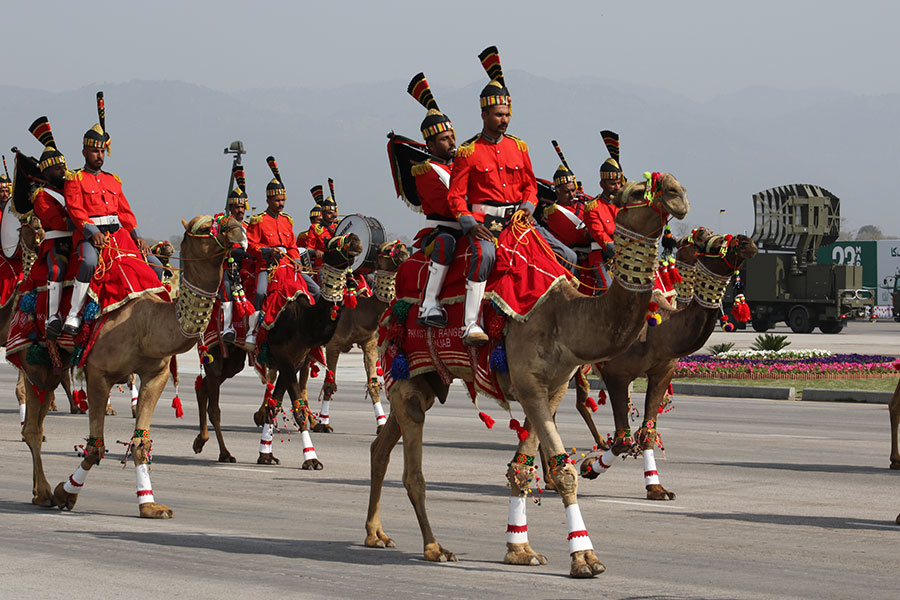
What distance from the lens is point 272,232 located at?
1870 cm

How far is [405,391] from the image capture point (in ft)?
34.9

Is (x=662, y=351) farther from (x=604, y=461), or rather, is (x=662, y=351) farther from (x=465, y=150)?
(x=465, y=150)

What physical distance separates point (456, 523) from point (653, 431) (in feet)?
9.27

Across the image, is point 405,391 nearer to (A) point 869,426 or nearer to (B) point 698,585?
(B) point 698,585

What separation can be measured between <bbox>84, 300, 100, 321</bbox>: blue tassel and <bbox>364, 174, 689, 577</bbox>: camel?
344cm

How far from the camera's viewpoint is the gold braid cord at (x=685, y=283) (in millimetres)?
14211

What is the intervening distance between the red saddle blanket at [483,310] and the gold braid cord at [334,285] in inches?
249

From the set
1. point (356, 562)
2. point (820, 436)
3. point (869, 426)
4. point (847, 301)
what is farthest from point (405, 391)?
point (847, 301)

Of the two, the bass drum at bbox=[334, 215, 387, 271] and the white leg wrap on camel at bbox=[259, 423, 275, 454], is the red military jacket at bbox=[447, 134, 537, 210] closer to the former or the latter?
the white leg wrap on camel at bbox=[259, 423, 275, 454]

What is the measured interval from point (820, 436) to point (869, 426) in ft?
5.82

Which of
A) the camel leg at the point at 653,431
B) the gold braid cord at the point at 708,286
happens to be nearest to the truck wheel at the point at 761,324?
the camel leg at the point at 653,431

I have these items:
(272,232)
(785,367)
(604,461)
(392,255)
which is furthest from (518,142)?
(785,367)

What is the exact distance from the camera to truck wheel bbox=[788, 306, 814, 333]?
53.8 meters

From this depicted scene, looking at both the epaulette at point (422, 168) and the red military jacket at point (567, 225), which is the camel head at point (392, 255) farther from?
the epaulette at point (422, 168)
